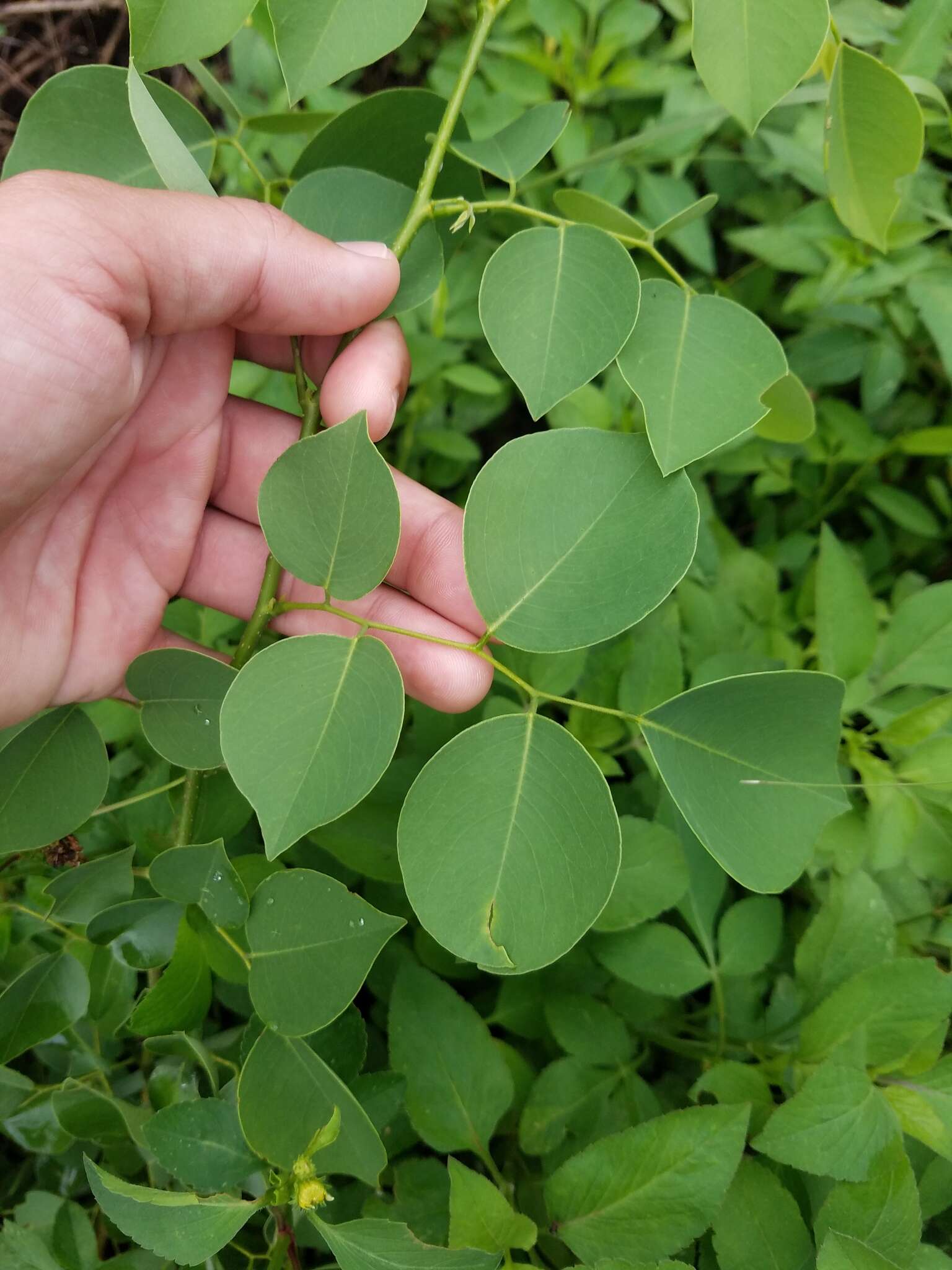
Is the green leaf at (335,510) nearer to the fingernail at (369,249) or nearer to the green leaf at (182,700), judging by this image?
the green leaf at (182,700)

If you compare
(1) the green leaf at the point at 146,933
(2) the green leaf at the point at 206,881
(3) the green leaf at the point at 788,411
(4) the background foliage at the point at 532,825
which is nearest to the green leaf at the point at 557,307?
(4) the background foliage at the point at 532,825

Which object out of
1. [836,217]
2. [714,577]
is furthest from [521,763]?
[836,217]

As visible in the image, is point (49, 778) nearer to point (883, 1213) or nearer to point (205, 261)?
point (205, 261)

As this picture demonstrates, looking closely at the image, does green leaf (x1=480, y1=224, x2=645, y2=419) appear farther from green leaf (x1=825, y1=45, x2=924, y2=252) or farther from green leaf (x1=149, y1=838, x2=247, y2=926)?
green leaf (x1=149, y1=838, x2=247, y2=926)

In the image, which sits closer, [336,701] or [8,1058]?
[336,701]

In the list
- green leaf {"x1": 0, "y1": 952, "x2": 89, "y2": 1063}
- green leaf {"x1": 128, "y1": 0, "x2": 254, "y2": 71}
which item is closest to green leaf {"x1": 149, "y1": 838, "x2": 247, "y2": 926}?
green leaf {"x1": 0, "y1": 952, "x2": 89, "y2": 1063}

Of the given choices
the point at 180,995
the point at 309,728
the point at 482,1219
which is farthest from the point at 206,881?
the point at 482,1219

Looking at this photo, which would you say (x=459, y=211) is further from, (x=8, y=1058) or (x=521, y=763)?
(x=8, y=1058)
